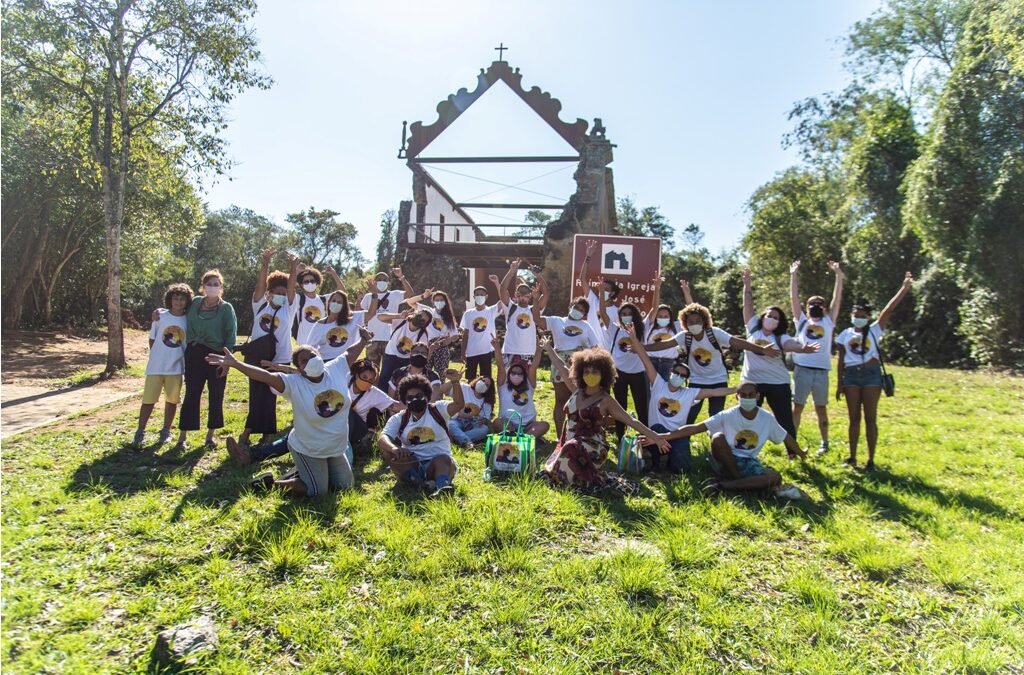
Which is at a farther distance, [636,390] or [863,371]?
[636,390]

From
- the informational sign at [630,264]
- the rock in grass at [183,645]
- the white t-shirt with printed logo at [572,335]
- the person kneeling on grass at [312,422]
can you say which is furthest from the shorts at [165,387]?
the informational sign at [630,264]

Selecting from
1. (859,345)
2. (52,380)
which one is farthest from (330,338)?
(52,380)

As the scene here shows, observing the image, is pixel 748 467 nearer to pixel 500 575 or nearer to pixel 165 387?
pixel 500 575

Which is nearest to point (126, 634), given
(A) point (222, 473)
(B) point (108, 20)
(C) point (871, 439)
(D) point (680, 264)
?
(A) point (222, 473)

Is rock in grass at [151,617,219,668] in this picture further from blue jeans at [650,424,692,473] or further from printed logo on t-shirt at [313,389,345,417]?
blue jeans at [650,424,692,473]

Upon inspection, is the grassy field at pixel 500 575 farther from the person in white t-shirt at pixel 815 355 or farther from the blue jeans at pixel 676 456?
the person in white t-shirt at pixel 815 355

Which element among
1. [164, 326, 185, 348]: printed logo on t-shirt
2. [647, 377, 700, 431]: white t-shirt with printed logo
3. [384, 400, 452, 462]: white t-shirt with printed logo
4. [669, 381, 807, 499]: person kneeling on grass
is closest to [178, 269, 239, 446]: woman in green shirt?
[164, 326, 185, 348]: printed logo on t-shirt

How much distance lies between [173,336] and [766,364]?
254 inches

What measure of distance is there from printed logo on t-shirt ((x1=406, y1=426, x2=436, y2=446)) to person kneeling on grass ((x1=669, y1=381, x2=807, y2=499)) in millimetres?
2317

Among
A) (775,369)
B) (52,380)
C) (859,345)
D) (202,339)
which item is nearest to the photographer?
(202,339)

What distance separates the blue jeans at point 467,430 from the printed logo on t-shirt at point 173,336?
125 inches

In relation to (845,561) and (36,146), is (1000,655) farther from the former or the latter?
→ (36,146)

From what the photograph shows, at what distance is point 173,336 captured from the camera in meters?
6.55

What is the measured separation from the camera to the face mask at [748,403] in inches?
222
